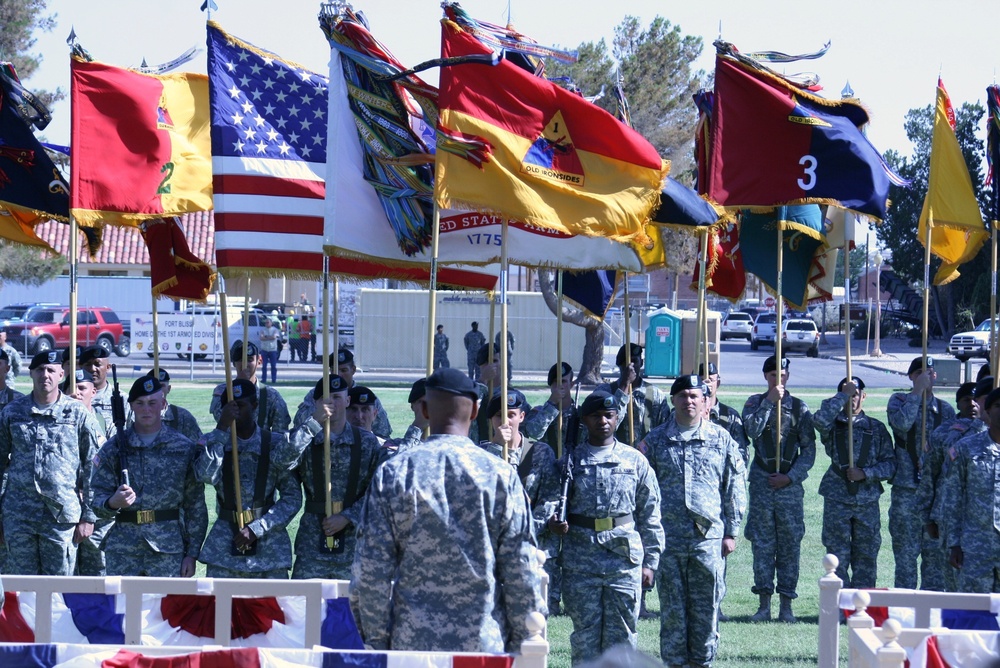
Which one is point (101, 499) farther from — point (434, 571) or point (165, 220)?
point (434, 571)

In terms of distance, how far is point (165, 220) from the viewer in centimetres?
1005

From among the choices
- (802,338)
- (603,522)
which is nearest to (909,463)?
(603,522)

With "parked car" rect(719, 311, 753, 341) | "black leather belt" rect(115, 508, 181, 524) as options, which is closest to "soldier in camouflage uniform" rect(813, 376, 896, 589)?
"black leather belt" rect(115, 508, 181, 524)

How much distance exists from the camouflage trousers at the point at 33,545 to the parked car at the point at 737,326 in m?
56.2

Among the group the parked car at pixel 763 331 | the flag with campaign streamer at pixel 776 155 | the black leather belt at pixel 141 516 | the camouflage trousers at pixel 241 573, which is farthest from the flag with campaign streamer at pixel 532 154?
the parked car at pixel 763 331

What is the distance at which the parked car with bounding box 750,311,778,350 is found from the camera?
5531cm

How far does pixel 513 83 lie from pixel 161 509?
11.6 feet

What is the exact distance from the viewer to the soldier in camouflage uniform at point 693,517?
8.16 m

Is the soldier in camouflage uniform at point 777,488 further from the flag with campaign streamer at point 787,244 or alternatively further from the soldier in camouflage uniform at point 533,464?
the soldier in camouflage uniform at point 533,464

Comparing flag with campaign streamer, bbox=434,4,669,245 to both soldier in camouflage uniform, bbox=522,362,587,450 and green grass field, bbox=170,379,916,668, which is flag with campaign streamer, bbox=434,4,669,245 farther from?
green grass field, bbox=170,379,916,668

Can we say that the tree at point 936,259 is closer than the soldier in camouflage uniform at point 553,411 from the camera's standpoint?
No

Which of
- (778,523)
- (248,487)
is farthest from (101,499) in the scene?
(778,523)

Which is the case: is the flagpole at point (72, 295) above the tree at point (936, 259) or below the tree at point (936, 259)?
below

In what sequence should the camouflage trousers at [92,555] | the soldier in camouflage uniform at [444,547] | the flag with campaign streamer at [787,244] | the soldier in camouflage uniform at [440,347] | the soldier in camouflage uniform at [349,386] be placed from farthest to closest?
the soldier in camouflage uniform at [440,347] → the flag with campaign streamer at [787,244] → the camouflage trousers at [92,555] → the soldier in camouflage uniform at [349,386] → the soldier in camouflage uniform at [444,547]
